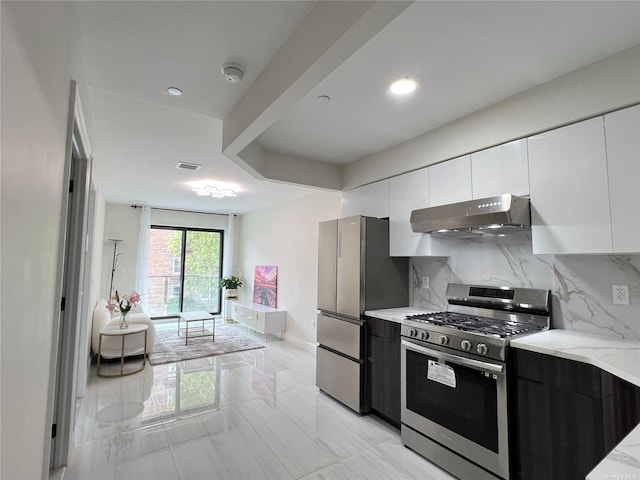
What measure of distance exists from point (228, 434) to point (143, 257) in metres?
5.40

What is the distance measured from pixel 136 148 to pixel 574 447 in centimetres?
413

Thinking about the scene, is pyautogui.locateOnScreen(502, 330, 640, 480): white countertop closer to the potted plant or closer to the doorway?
the doorway

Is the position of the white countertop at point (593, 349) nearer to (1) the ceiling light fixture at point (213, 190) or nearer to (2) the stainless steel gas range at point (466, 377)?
(2) the stainless steel gas range at point (466, 377)

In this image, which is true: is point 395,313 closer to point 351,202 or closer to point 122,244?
point 351,202

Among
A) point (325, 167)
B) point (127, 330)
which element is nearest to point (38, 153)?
point (325, 167)

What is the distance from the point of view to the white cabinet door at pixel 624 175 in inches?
68.9

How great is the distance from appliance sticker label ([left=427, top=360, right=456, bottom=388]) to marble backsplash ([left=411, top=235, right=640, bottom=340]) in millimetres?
792

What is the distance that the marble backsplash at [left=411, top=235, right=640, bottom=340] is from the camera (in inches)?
77.9

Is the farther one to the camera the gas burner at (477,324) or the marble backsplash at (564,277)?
the gas burner at (477,324)

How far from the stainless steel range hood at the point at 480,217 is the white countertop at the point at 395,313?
0.75 meters

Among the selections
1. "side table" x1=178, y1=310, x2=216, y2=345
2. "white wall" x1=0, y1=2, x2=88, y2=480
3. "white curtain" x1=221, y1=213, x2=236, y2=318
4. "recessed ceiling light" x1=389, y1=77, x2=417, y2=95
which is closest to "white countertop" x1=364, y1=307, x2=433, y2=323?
"recessed ceiling light" x1=389, y1=77, x2=417, y2=95

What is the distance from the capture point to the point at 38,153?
103cm

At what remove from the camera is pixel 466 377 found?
213 centimetres

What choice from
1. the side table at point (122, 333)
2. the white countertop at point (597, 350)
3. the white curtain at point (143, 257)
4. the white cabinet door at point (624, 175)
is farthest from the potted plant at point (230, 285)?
the white cabinet door at point (624, 175)
